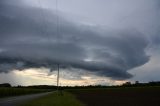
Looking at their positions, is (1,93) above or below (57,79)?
below

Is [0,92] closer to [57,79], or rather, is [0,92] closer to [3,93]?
[3,93]

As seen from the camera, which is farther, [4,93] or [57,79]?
[57,79]

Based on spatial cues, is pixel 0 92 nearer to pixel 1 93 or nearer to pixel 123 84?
pixel 1 93

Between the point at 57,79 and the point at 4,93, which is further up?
the point at 57,79

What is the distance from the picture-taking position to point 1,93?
6569cm

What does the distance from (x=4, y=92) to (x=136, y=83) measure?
413ft

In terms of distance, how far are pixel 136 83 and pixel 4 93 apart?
12622cm

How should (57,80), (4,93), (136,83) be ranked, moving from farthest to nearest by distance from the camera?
(136,83) → (57,80) → (4,93)

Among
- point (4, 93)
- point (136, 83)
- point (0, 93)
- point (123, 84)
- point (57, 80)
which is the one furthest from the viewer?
point (123, 84)

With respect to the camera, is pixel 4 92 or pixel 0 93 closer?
pixel 0 93

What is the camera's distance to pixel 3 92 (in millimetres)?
68125

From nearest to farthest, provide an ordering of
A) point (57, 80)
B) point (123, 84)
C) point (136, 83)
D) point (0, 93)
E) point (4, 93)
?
1. point (0, 93)
2. point (4, 93)
3. point (57, 80)
4. point (136, 83)
5. point (123, 84)

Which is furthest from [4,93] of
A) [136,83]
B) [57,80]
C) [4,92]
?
[136,83]

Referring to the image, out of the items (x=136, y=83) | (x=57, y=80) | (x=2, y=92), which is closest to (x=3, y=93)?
(x=2, y=92)
